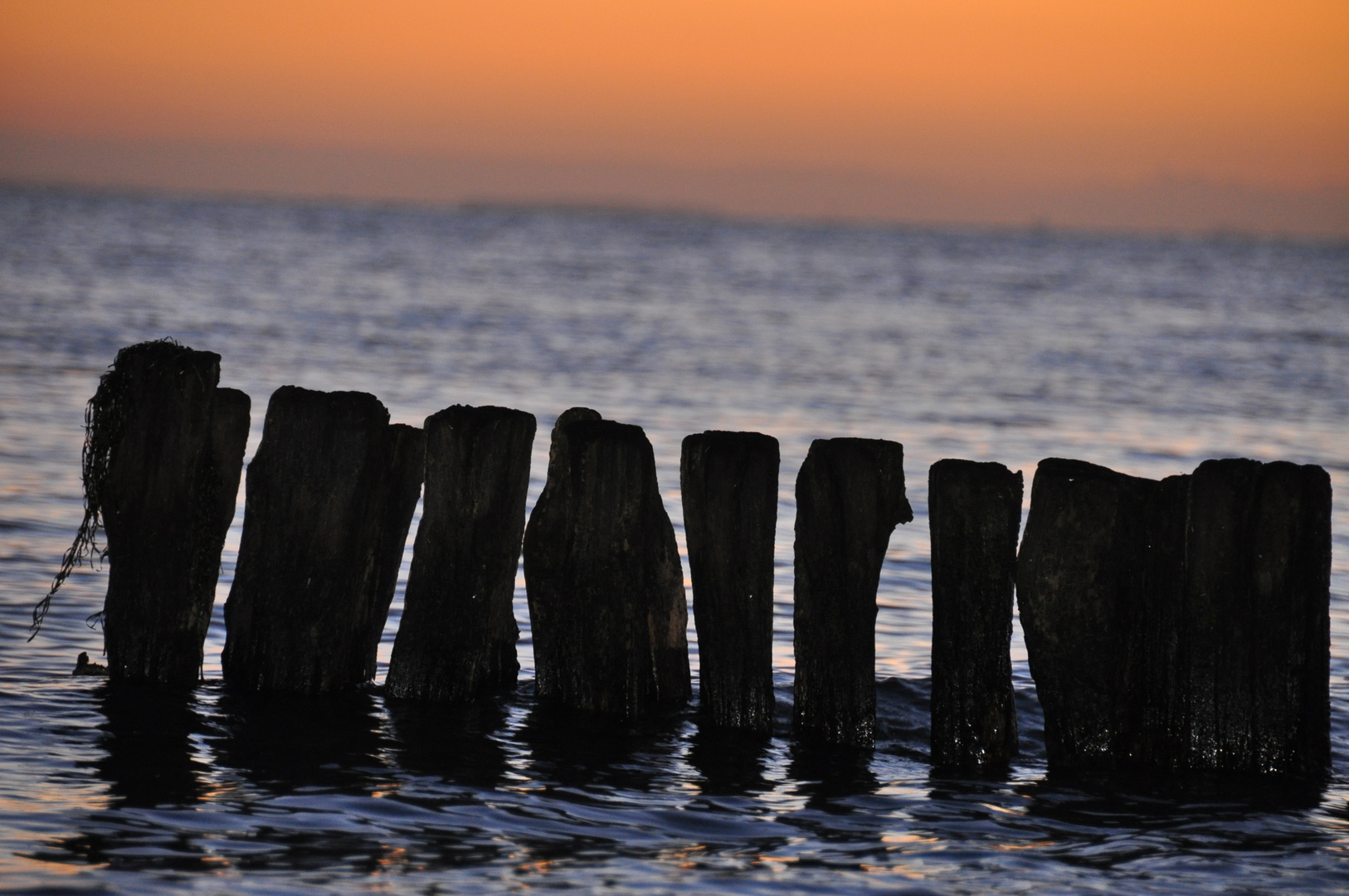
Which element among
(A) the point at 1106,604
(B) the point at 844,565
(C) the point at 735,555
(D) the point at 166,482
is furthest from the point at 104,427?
(A) the point at 1106,604

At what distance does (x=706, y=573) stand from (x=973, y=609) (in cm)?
117

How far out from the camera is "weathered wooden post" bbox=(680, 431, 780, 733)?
6293 mm

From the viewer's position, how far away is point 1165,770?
6.07 metres

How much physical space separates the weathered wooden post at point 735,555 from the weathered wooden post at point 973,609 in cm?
73

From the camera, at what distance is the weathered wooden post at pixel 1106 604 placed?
5.95 metres

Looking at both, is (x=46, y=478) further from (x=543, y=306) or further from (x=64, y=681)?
(x=543, y=306)

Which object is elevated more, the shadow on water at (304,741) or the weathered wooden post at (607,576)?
the weathered wooden post at (607,576)

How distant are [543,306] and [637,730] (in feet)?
115

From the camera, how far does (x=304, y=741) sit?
6.21 metres

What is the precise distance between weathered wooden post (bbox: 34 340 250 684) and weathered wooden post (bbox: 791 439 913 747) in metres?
2.64

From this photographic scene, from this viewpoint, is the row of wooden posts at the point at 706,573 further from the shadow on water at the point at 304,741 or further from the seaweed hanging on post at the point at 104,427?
the shadow on water at the point at 304,741

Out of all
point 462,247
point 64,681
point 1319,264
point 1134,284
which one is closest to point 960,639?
point 64,681

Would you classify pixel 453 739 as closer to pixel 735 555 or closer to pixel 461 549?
pixel 461 549

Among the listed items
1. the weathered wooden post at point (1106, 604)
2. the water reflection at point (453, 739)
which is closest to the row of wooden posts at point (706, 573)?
the weathered wooden post at point (1106, 604)
